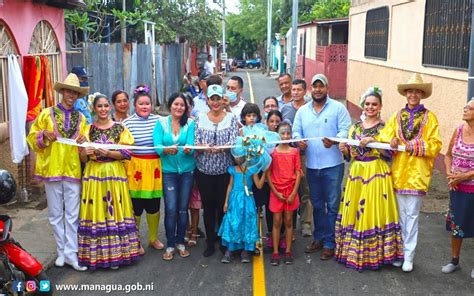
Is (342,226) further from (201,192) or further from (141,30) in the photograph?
(141,30)

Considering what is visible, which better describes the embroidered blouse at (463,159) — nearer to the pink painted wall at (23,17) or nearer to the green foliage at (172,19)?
the pink painted wall at (23,17)

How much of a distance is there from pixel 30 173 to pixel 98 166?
10.9 ft

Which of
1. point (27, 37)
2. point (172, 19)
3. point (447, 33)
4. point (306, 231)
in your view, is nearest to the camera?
point (306, 231)

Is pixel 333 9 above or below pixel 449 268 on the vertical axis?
above

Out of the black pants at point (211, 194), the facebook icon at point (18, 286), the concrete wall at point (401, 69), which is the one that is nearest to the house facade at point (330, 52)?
the concrete wall at point (401, 69)

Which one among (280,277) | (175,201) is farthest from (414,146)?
(175,201)

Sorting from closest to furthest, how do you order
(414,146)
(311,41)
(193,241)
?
(414,146), (193,241), (311,41)

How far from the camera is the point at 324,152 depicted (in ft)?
19.6

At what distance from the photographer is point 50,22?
9.74 metres

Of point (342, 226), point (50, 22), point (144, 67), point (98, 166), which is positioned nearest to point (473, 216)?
point (342, 226)

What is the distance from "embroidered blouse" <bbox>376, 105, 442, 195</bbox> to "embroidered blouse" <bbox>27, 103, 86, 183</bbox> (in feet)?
9.82

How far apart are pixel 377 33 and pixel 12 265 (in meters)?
13.2

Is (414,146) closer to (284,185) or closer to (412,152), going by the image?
(412,152)

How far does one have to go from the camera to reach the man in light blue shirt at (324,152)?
599cm
